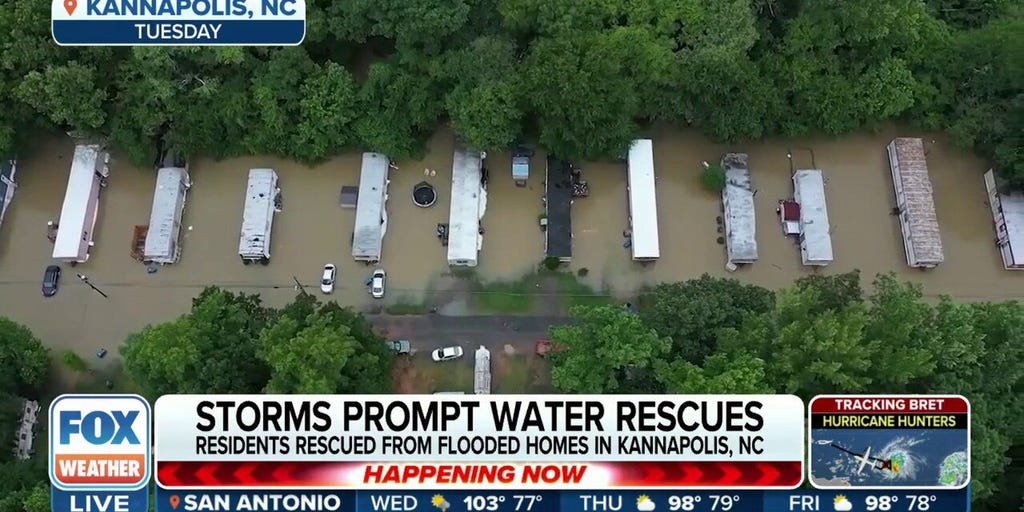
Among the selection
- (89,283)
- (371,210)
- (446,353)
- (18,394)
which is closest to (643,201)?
(446,353)

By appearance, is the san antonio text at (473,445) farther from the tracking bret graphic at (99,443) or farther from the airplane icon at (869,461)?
the airplane icon at (869,461)

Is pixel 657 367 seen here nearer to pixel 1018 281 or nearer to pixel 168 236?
pixel 1018 281

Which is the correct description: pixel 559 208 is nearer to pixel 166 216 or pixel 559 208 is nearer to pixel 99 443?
pixel 166 216

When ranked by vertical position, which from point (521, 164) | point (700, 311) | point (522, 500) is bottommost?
point (522, 500)

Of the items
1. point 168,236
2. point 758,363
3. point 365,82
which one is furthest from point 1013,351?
point 168,236

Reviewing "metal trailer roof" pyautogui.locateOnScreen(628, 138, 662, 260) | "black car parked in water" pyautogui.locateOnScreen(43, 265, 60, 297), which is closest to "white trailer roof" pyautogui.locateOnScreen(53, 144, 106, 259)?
"black car parked in water" pyautogui.locateOnScreen(43, 265, 60, 297)

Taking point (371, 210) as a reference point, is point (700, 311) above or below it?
below

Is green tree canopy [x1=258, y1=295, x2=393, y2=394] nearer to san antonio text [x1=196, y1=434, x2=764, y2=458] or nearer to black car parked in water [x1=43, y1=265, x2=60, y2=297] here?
san antonio text [x1=196, y1=434, x2=764, y2=458]
